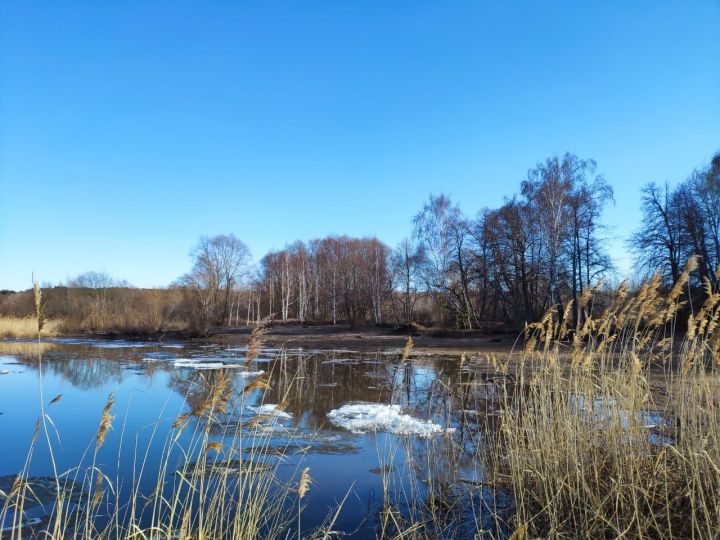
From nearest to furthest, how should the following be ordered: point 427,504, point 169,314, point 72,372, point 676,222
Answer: point 427,504, point 72,372, point 676,222, point 169,314

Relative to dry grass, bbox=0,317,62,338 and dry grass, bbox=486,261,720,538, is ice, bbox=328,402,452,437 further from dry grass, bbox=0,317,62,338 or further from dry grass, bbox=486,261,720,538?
dry grass, bbox=0,317,62,338

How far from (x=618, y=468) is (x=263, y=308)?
52.8 metres

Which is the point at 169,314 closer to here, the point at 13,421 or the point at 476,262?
the point at 476,262

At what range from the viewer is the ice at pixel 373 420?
600 centimetres

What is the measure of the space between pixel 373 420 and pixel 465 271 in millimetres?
25491

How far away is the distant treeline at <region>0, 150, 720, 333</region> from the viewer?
2386 cm

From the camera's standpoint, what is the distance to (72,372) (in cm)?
1166

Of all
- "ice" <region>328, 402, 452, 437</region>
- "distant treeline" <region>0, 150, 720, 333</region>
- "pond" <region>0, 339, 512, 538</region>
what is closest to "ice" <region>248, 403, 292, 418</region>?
"pond" <region>0, 339, 512, 538</region>

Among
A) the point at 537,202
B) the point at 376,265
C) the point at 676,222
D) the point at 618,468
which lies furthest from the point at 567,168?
the point at 618,468

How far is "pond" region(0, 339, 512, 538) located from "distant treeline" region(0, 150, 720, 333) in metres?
10.1

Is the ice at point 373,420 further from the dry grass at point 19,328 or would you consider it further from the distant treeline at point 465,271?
the dry grass at point 19,328

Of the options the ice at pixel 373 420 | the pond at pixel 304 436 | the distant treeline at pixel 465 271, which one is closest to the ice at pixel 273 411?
the pond at pixel 304 436

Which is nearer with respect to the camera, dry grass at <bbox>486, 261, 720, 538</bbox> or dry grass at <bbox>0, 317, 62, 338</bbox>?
dry grass at <bbox>486, 261, 720, 538</bbox>

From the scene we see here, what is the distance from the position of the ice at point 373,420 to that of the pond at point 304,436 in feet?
0.10
